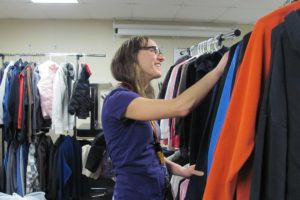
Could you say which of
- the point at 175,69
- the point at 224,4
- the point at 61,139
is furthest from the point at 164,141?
the point at 224,4

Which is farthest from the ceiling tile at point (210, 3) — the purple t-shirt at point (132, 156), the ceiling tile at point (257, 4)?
the purple t-shirt at point (132, 156)

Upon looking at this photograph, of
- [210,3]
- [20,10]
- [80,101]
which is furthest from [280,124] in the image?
[20,10]

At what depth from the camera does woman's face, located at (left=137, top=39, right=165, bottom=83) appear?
1.53 meters

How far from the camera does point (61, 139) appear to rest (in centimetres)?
347

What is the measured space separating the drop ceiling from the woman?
2432 mm

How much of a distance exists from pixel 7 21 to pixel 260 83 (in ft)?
14.8

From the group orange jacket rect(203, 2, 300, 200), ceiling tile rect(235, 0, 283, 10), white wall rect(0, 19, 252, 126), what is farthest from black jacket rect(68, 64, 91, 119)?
orange jacket rect(203, 2, 300, 200)

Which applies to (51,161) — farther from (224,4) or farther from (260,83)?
(260,83)

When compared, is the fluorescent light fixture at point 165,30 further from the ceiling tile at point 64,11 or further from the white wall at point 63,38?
the ceiling tile at point 64,11

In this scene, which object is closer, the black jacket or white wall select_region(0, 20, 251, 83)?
the black jacket

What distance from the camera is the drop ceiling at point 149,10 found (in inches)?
151

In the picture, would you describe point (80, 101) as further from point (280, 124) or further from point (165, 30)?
point (280, 124)

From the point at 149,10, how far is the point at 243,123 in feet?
11.8

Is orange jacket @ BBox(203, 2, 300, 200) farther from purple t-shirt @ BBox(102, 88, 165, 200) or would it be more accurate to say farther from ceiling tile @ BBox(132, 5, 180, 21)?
ceiling tile @ BBox(132, 5, 180, 21)
